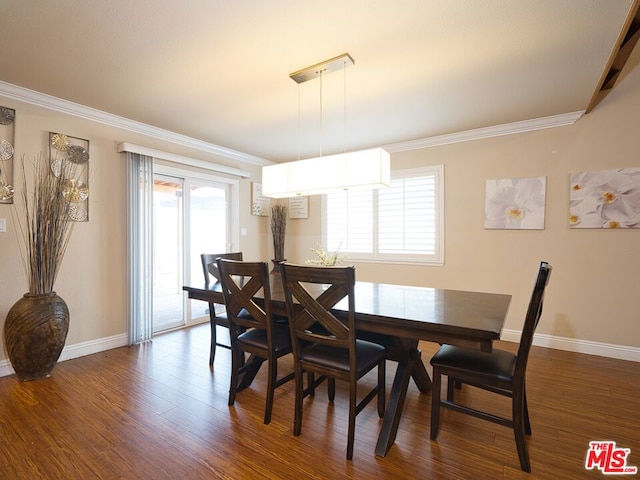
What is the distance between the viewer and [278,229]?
16.9 ft

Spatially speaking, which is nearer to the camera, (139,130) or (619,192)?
(619,192)

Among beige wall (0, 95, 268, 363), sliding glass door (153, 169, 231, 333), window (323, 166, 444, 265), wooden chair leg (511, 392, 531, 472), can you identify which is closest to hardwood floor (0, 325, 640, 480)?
wooden chair leg (511, 392, 531, 472)

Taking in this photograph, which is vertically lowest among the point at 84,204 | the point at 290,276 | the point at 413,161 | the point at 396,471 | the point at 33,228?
the point at 396,471

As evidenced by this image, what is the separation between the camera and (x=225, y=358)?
311 centimetres

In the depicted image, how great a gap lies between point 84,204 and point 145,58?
1713mm

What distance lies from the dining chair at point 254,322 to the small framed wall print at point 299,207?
311cm

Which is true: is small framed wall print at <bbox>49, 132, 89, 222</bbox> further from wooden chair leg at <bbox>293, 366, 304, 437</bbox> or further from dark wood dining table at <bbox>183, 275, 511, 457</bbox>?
wooden chair leg at <bbox>293, 366, 304, 437</bbox>

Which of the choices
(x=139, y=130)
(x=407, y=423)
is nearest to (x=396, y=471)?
(x=407, y=423)

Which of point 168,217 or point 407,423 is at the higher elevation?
point 168,217

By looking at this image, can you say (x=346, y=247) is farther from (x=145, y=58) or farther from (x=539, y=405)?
(x=145, y=58)

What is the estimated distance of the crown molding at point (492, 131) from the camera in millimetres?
3331

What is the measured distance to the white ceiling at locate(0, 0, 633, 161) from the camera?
5.88 ft

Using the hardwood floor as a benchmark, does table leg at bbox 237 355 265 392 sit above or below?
above

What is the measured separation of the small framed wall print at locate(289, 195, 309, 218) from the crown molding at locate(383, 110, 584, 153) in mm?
1612
